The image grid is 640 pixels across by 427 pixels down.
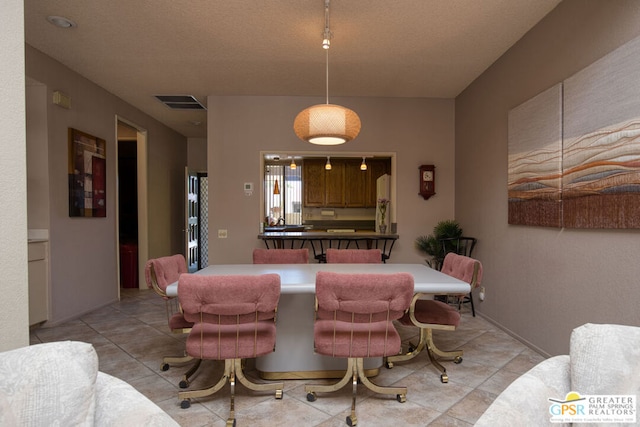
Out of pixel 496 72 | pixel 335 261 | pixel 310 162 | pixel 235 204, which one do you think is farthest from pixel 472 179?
pixel 310 162

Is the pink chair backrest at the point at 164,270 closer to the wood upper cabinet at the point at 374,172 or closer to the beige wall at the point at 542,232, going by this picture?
the beige wall at the point at 542,232

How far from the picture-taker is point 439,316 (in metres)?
2.41

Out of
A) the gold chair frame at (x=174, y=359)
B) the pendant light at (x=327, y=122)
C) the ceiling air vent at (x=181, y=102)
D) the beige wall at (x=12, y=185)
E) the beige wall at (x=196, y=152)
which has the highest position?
the ceiling air vent at (x=181, y=102)

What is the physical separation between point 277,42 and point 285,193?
16.9 feet

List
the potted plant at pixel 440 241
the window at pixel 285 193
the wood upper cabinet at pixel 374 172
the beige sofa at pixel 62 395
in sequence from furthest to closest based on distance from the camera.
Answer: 1. the window at pixel 285 193
2. the wood upper cabinet at pixel 374 172
3. the potted plant at pixel 440 241
4. the beige sofa at pixel 62 395

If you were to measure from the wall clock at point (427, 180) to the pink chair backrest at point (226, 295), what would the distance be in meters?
3.44

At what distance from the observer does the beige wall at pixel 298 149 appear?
4680 millimetres

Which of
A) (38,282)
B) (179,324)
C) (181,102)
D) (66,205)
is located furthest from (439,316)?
(181,102)

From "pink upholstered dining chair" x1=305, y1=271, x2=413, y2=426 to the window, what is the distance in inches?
245

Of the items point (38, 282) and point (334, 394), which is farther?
point (38, 282)

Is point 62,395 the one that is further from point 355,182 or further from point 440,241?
point 355,182

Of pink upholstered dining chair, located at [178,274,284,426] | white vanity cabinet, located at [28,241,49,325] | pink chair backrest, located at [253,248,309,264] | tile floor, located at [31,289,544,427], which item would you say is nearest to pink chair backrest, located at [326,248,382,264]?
pink chair backrest, located at [253,248,309,264]

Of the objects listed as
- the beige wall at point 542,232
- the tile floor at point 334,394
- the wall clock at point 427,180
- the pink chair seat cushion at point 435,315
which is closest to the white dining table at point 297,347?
the tile floor at point 334,394

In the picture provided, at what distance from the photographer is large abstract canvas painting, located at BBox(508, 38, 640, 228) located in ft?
6.54
